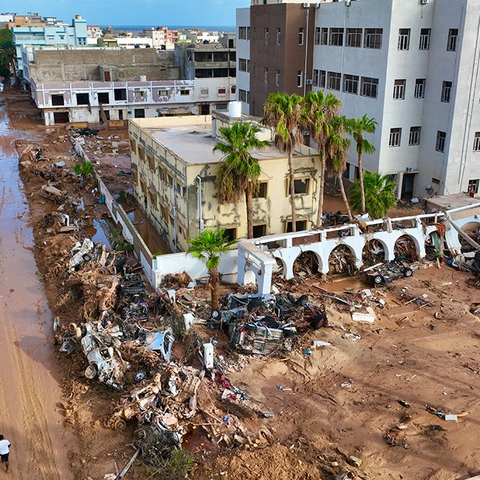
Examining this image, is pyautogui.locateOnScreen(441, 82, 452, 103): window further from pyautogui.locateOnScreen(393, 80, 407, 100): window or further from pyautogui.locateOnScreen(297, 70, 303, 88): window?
pyautogui.locateOnScreen(297, 70, 303, 88): window

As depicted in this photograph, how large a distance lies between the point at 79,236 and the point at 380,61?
2140 cm

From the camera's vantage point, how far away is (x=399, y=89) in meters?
34.7

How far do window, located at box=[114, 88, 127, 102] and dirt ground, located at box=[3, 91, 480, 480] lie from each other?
45.6 metres

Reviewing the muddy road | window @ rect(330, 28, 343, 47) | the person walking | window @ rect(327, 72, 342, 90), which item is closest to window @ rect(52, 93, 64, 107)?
the muddy road

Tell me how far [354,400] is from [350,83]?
26.2 meters

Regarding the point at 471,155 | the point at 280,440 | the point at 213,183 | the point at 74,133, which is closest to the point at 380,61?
the point at 471,155

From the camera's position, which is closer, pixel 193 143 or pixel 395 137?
pixel 193 143

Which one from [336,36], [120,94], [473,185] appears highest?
[336,36]

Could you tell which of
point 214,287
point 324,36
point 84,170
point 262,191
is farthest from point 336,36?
point 214,287

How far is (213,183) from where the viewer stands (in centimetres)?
2645

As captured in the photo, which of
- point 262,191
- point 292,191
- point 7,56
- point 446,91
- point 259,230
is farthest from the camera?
point 7,56

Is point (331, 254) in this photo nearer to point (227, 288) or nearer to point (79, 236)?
point (227, 288)

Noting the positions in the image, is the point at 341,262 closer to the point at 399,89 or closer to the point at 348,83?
the point at 399,89

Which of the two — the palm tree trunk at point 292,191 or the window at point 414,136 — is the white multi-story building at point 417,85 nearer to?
the window at point 414,136
